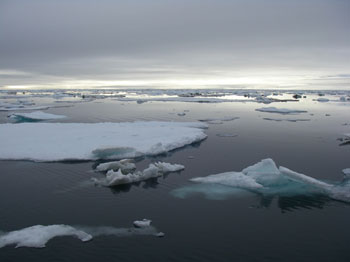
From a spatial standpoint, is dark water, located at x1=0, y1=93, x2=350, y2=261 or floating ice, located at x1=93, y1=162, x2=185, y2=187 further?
floating ice, located at x1=93, y1=162, x2=185, y2=187

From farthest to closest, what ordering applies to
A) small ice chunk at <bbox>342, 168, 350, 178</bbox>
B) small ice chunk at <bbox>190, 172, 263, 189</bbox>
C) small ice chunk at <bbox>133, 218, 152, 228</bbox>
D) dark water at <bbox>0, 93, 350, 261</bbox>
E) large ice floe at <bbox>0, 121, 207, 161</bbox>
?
large ice floe at <bbox>0, 121, 207, 161</bbox>
small ice chunk at <bbox>342, 168, 350, 178</bbox>
small ice chunk at <bbox>190, 172, 263, 189</bbox>
small ice chunk at <bbox>133, 218, 152, 228</bbox>
dark water at <bbox>0, 93, 350, 261</bbox>

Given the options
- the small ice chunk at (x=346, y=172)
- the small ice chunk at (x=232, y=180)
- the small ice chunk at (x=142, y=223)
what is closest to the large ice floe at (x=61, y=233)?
the small ice chunk at (x=142, y=223)

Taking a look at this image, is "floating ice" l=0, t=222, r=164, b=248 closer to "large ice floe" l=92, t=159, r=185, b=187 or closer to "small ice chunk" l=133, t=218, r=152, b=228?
"small ice chunk" l=133, t=218, r=152, b=228

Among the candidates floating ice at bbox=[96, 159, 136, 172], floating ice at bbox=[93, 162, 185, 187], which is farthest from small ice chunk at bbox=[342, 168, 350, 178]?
floating ice at bbox=[96, 159, 136, 172]

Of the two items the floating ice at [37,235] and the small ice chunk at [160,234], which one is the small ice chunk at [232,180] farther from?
the floating ice at [37,235]

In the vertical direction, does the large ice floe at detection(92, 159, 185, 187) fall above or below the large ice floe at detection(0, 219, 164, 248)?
above

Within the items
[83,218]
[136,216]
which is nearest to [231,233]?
[136,216]

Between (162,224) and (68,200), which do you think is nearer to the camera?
(162,224)

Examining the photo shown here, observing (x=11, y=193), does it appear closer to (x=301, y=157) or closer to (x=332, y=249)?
(x=332, y=249)
